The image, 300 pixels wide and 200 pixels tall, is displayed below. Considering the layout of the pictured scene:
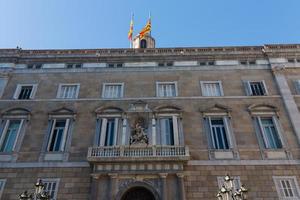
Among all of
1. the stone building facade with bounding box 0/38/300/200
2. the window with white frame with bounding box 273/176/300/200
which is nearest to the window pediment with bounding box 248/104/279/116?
the stone building facade with bounding box 0/38/300/200

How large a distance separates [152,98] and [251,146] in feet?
24.4

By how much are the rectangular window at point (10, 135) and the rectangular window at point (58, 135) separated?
7.46 feet

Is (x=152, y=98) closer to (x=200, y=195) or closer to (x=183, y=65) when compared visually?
(x=183, y=65)

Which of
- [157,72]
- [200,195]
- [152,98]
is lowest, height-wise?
[200,195]

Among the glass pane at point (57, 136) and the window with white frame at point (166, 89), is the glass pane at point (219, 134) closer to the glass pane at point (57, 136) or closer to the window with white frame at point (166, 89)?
the window with white frame at point (166, 89)

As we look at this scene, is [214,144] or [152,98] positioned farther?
[152,98]

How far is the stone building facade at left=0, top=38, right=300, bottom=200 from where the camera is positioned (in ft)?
53.7

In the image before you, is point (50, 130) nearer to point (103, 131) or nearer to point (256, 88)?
point (103, 131)

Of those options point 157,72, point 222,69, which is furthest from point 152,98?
point 222,69

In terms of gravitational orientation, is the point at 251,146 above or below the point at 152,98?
below

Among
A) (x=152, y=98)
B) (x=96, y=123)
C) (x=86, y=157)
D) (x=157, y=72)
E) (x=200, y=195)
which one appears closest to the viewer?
(x=200, y=195)

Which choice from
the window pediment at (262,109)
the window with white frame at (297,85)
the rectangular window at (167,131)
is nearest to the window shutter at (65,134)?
the rectangular window at (167,131)

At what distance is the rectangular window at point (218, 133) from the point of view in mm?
18250

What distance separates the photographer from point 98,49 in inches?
923
